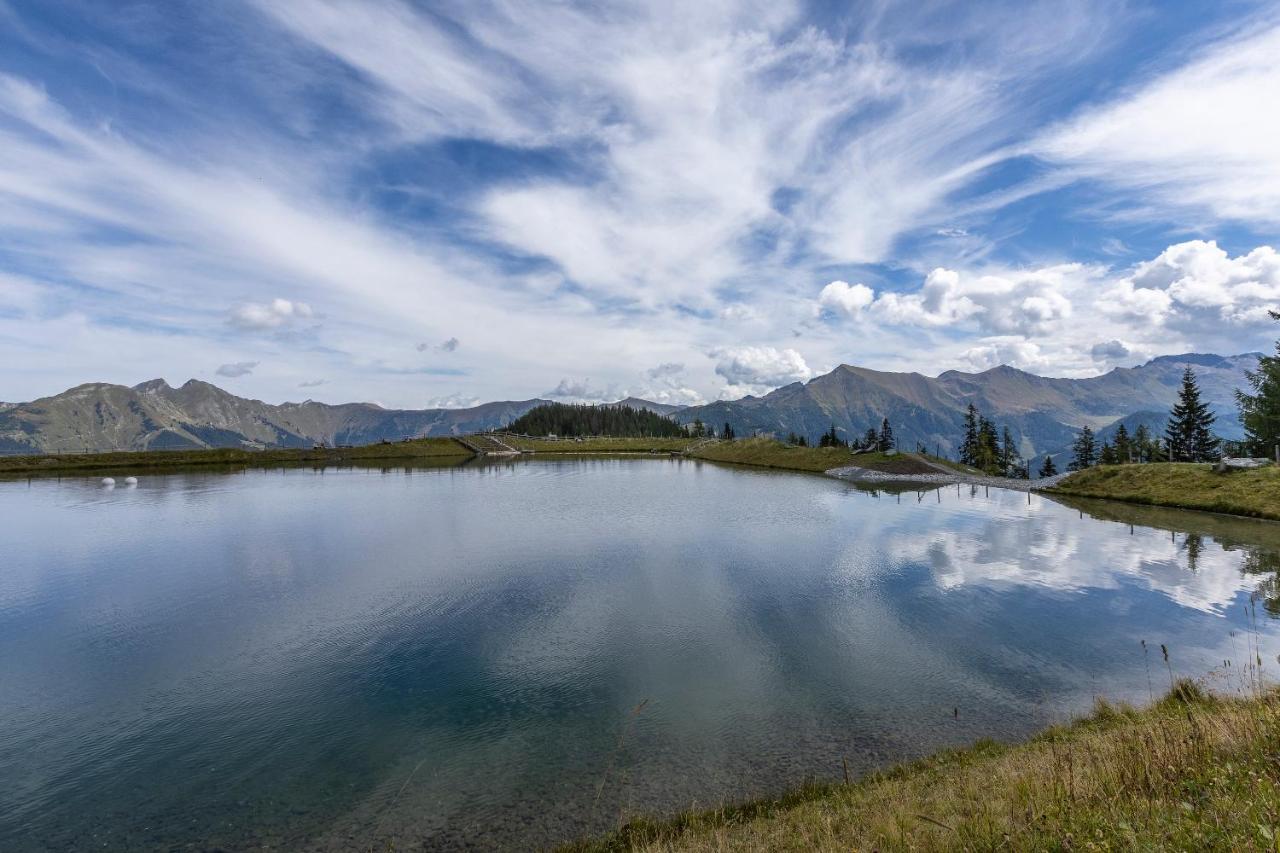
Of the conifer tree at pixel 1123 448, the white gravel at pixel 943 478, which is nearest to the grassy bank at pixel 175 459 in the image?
the white gravel at pixel 943 478

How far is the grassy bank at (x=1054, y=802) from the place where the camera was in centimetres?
798

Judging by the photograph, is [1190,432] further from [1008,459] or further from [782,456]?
[782,456]

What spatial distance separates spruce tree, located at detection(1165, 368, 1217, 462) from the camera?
103438 mm

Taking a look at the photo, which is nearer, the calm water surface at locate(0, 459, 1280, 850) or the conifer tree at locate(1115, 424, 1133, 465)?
the calm water surface at locate(0, 459, 1280, 850)

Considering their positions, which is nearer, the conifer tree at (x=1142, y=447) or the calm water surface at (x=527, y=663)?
the calm water surface at (x=527, y=663)

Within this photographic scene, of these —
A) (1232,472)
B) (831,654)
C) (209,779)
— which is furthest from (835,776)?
(1232,472)

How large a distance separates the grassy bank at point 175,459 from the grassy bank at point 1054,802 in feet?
582

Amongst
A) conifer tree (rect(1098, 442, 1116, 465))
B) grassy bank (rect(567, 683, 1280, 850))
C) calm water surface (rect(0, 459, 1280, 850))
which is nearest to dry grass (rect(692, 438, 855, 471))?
conifer tree (rect(1098, 442, 1116, 465))

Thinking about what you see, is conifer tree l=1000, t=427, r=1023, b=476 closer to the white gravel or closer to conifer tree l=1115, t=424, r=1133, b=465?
conifer tree l=1115, t=424, r=1133, b=465

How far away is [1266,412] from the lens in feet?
270

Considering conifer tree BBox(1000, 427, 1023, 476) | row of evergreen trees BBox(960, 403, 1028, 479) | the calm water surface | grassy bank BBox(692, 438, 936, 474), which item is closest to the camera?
the calm water surface

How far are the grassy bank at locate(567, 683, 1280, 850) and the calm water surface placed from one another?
1631 millimetres

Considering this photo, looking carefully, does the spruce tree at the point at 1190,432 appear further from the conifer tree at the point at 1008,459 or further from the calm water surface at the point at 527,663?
the calm water surface at the point at 527,663

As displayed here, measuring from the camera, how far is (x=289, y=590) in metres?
34.3
